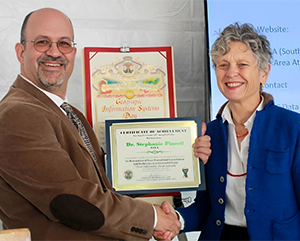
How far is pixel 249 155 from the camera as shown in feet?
6.02

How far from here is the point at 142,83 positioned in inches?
94.1

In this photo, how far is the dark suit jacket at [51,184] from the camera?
1528 millimetres

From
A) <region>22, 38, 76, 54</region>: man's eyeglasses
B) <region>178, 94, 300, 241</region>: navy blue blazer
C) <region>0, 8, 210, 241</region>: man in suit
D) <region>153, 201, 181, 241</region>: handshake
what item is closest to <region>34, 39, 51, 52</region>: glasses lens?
<region>22, 38, 76, 54</region>: man's eyeglasses

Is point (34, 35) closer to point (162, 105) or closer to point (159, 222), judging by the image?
point (162, 105)

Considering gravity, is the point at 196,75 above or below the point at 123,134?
above

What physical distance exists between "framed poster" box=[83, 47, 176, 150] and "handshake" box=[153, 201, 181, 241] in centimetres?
60

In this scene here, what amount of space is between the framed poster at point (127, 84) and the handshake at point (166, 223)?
0.60 meters

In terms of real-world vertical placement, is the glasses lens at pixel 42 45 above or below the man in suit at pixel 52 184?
above

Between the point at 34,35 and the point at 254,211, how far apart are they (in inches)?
55.6

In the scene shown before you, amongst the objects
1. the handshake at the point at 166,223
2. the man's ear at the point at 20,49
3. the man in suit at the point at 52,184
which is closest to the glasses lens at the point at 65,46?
the man's ear at the point at 20,49

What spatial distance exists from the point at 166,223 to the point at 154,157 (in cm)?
37

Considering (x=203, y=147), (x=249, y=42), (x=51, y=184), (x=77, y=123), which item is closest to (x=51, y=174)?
(x=51, y=184)

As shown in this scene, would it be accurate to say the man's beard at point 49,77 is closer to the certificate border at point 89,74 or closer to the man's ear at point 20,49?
the man's ear at point 20,49

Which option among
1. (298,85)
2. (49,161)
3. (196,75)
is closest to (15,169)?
(49,161)
